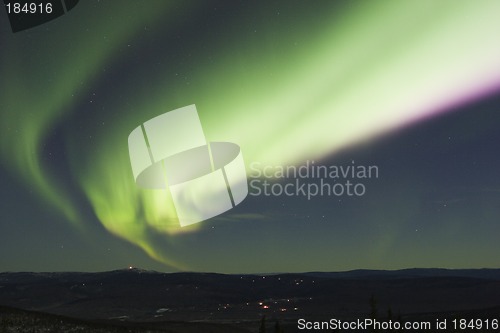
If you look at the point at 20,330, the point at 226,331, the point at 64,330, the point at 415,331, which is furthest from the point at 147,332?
the point at 415,331

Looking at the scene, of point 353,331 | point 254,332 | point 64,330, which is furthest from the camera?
point 353,331

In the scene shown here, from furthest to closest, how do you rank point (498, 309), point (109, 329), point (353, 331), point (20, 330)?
1. point (353, 331)
2. point (498, 309)
3. point (109, 329)
4. point (20, 330)

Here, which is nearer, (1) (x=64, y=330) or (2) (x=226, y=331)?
(1) (x=64, y=330)

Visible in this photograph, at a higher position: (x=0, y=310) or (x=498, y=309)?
(x=498, y=309)

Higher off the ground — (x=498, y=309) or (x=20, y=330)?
(x=498, y=309)

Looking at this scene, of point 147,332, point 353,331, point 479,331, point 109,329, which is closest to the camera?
point 109,329

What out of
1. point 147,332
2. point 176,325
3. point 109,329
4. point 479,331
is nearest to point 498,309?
point 479,331

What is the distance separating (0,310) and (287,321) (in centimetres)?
13466

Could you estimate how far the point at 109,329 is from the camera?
2886 inches

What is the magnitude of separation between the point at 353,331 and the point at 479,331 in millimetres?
60606

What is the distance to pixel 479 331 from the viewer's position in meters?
139

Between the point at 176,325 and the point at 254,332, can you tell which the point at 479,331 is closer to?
the point at 254,332

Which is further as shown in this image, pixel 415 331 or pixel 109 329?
pixel 415 331

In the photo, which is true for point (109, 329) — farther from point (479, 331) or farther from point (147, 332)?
point (479, 331)
